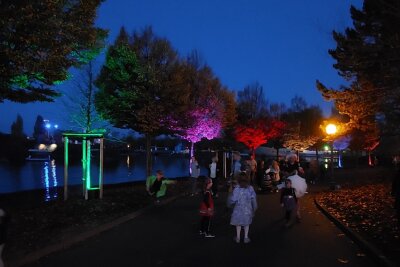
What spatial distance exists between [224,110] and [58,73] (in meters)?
26.5

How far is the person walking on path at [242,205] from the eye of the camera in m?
10.7

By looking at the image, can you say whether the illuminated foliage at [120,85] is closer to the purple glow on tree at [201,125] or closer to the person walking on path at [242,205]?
the purple glow on tree at [201,125]

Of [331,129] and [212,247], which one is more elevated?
[331,129]

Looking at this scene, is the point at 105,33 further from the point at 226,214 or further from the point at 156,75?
the point at 156,75

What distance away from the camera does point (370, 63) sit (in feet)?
59.5

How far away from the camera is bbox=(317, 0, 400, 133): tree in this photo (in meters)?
16.5

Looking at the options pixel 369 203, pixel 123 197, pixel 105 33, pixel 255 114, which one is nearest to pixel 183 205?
pixel 123 197

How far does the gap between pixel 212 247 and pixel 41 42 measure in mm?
5420

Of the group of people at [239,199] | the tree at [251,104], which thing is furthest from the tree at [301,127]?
the group of people at [239,199]

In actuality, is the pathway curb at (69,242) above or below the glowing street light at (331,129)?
below

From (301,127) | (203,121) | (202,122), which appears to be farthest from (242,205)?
(301,127)

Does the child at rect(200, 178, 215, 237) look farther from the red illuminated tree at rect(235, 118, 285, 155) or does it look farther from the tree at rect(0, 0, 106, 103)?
the red illuminated tree at rect(235, 118, 285, 155)

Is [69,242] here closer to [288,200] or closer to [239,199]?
[239,199]

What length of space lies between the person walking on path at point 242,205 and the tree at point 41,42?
15.7 feet
